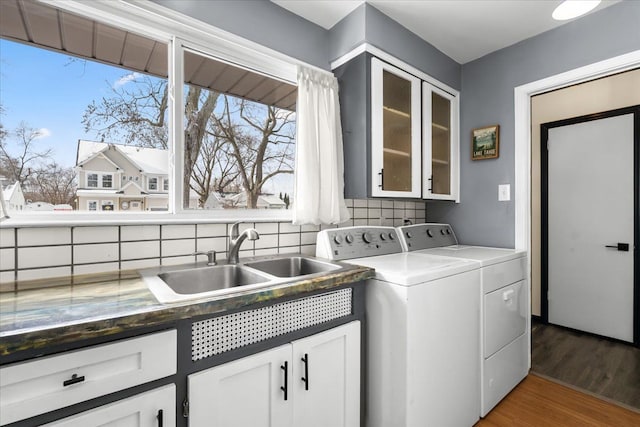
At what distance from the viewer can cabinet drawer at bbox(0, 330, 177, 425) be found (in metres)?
0.72

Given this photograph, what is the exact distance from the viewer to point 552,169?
311 centimetres

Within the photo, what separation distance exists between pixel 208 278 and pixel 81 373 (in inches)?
27.9

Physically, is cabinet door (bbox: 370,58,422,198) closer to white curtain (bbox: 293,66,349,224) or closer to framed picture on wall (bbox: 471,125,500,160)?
white curtain (bbox: 293,66,349,224)

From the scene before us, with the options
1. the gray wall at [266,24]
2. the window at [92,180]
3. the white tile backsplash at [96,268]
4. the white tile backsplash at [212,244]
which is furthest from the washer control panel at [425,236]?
the window at [92,180]

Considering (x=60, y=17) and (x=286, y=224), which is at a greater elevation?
(x=60, y=17)

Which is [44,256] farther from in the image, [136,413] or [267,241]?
[267,241]

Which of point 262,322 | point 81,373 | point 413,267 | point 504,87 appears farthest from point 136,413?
point 504,87

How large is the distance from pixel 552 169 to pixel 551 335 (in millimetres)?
1639

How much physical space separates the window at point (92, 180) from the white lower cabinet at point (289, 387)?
101 cm

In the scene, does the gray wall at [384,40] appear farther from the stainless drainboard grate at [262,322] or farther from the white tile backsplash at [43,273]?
the white tile backsplash at [43,273]

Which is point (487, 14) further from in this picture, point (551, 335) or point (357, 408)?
point (551, 335)

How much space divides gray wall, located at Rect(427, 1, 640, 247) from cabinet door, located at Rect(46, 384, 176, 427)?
7.86 ft

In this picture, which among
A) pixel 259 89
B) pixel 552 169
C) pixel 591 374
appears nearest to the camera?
pixel 259 89

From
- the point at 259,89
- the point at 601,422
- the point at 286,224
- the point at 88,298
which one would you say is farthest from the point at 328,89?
the point at 601,422
